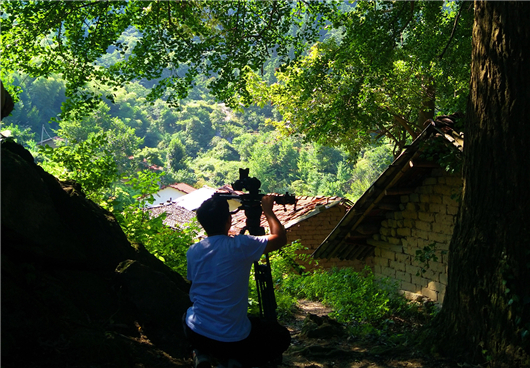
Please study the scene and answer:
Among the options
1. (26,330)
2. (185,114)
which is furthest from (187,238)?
(185,114)

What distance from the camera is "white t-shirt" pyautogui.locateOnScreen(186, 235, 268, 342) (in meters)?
2.87

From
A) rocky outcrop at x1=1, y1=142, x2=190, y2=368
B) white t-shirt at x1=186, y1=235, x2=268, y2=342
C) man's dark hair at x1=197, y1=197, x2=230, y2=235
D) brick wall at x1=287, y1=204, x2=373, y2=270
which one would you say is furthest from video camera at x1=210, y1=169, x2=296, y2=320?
brick wall at x1=287, y1=204, x2=373, y2=270

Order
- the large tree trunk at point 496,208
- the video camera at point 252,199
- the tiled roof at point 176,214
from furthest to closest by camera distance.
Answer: the tiled roof at point 176,214 → the large tree trunk at point 496,208 → the video camera at point 252,199

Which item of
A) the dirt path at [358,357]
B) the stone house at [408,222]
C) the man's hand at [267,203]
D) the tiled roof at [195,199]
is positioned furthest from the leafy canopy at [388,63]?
the tiled roof at [195,199]

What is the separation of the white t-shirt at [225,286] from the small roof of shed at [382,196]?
177 inches

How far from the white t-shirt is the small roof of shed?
14.7 ft

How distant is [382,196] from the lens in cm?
873

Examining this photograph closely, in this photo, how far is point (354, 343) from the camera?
5.81 metres

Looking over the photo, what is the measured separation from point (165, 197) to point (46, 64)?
42.3m

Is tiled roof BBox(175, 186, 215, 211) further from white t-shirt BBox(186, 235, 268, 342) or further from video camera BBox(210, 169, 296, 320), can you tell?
white t-shirt BBox(186, 235, 268, 342)

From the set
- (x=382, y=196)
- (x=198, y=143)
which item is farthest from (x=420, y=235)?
(x=198, y=143)

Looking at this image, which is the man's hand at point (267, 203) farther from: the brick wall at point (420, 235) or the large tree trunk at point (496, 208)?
the brick wall at point (420, 235)

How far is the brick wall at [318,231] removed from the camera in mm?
16984

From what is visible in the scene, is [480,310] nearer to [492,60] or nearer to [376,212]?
[492,60]
